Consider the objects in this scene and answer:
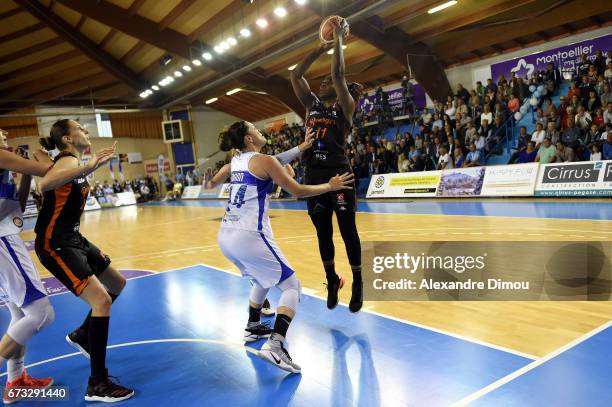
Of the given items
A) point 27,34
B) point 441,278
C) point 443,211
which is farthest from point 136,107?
point 441,278

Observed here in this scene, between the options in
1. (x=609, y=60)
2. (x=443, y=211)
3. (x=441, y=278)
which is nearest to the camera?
(x=441, y=278)

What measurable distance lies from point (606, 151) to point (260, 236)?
422 inches

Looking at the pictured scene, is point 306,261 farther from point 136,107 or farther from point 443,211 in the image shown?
point 136,107

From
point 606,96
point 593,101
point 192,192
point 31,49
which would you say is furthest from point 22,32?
point 606,96

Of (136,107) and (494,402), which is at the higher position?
(136,107)

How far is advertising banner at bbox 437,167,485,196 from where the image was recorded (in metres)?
13.2

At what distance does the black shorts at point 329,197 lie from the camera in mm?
4195

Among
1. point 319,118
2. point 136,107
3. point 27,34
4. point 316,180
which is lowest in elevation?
point 316,180

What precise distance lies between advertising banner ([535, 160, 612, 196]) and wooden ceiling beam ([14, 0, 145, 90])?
19832 mm

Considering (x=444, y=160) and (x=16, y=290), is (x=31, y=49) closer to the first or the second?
(x=444, y=160)

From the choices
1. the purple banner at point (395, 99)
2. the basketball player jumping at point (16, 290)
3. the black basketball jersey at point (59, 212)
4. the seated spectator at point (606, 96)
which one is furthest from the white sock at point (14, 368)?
the purple banner at point (395, 99)

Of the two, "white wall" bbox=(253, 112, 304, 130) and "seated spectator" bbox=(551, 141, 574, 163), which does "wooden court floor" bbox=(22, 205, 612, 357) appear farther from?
"white wall" bbox=(253, 112, 304, 130)

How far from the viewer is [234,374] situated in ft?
10.9

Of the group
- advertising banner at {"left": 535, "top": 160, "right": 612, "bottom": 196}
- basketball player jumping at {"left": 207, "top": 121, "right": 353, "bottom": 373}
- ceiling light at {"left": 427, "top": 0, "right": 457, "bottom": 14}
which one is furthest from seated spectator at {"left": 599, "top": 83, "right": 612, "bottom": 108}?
basketball player jumping at {"left": 207, "top": 121, "right": 353, "bottom": 373}
